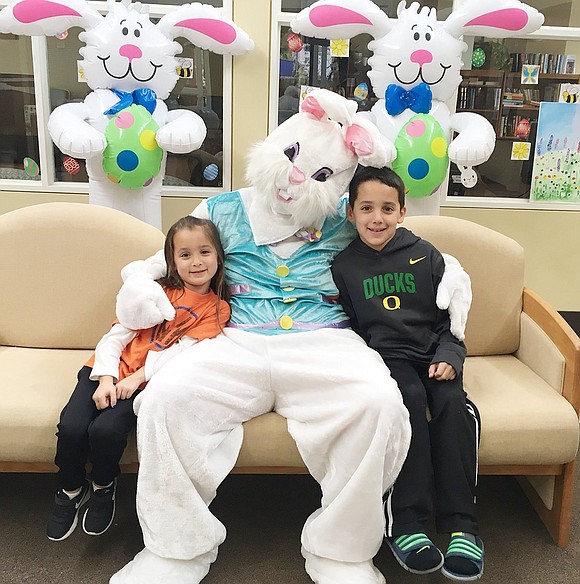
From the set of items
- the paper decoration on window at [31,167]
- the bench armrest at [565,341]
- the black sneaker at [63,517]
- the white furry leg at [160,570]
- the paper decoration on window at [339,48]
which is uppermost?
the paper decoration on window at [339,48]

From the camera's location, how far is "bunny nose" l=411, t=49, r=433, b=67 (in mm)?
2803

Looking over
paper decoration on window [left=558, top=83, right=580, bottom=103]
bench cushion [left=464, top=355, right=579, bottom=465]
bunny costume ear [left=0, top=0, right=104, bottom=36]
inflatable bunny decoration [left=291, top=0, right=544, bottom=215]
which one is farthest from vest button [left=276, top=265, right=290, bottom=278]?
paper decoration on window [left=558, top=83, right=580, bottom=103]

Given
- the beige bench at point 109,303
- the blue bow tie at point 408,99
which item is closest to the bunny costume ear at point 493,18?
the blue bow tie at point 408,99

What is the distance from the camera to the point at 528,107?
3684 millimetres

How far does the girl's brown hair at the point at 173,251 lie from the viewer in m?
2.00

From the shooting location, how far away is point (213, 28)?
293cm

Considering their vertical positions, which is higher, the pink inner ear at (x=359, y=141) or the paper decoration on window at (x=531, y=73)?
the paper decoration on window at (x=531, y=73)

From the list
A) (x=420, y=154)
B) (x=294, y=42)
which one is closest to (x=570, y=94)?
(x=420, y=154)

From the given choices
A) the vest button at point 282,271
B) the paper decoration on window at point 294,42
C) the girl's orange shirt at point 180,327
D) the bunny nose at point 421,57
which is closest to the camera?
the girl's orange shirt at point 180,327

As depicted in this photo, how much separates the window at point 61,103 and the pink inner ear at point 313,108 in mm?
1484

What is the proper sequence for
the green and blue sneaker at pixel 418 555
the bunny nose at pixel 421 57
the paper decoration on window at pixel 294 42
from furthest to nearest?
the paper decoration on window at pixel 294 42 < the bunny nose at pixel 421 57 < the green and blue sneaker at pixel 418 555

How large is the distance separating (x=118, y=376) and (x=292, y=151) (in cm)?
85

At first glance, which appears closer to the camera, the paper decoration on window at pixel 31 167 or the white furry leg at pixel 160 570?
the white furry leg at pixel 160 570

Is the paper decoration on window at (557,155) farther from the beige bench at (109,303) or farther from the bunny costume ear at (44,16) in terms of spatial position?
the bunny costume ear at (44,16)
